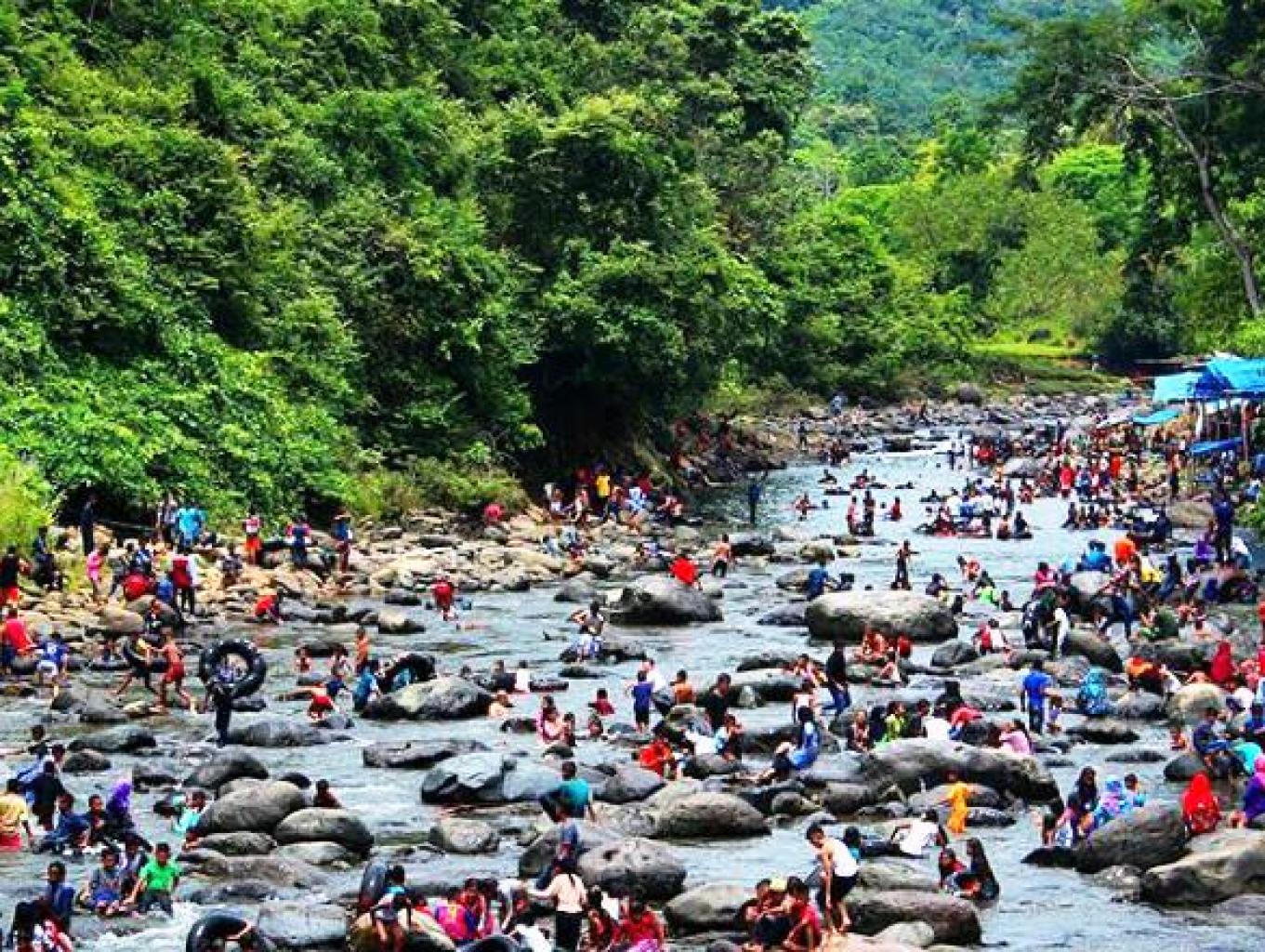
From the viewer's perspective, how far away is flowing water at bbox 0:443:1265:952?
22.7m

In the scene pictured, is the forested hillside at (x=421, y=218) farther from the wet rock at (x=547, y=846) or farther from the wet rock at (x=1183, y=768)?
the wet rock at (x=1183, y=768)

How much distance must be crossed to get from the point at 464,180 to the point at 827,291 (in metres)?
36.1

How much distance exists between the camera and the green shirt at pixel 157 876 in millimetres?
22844

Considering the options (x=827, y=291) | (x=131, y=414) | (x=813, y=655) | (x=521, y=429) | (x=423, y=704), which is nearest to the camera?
(x=423, y=704)

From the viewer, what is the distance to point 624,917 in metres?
21.4

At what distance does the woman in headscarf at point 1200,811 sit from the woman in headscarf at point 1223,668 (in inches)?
362

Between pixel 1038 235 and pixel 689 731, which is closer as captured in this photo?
pixel 689 731

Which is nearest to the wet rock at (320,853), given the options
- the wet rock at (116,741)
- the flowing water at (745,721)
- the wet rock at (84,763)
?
the flowing water at (745,721)

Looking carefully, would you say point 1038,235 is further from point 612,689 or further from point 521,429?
point 612,689

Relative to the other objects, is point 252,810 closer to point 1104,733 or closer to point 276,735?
point 276,735

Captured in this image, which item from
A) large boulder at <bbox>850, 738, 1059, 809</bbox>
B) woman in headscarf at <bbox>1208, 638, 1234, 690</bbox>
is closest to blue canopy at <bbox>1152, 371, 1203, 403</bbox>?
woman in headscarf at <bbox>1208, 638, 1234, 690</bbox>

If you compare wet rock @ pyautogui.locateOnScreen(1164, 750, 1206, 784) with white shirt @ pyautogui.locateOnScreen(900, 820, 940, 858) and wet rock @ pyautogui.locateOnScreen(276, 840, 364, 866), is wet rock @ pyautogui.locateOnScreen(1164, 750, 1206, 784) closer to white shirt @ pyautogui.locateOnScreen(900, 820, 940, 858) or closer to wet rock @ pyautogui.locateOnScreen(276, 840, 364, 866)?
white shirt @ pyautogui.locateOnScreen(900, 820, 940, 858)

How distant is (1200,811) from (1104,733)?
716 centimetres

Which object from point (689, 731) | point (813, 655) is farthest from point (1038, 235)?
point (689, 731)
